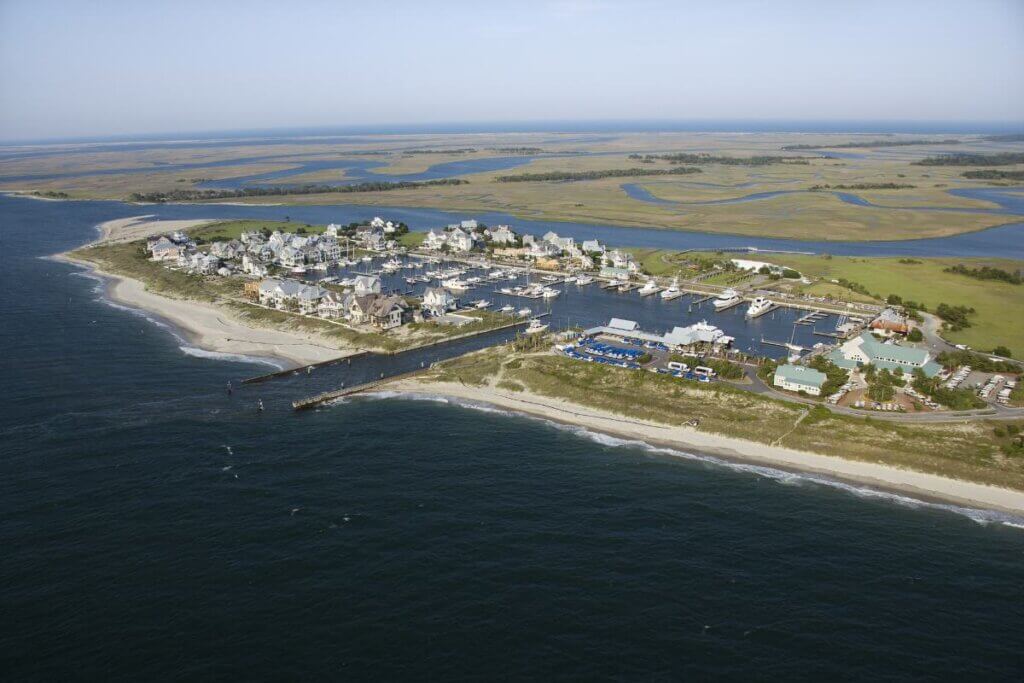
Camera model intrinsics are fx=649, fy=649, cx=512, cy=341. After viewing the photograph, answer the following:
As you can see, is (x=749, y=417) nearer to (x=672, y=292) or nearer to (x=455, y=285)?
(x=672, y=292)

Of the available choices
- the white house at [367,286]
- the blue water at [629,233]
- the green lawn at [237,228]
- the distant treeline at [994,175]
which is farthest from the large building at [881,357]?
the distant treeline at [994,175]

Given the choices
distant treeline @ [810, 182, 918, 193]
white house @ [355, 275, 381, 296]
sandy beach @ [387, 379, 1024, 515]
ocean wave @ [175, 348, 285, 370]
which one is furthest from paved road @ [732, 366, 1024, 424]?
distant treeline @ [810, 182, 918, 193]

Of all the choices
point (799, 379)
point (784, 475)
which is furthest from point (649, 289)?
point (784, 475)

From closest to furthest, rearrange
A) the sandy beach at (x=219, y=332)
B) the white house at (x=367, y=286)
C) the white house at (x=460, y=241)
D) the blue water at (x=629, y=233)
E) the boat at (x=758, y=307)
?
1. the sandy beach at (x=219, y=332)
2. the boat at (x=758, y=307)
3. the white house at (x=367, y=286)
4. the blue water at (x=629, y=233)
5. the white house at (x=460, y=241)

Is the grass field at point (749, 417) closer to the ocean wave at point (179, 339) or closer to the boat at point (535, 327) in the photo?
the boat at point (535, 327)

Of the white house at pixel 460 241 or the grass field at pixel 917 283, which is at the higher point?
the white house at pixel 460 241

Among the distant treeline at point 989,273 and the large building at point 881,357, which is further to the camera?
the distant treeline at point 989,273

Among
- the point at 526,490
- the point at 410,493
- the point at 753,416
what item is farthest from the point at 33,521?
the point at 753,416

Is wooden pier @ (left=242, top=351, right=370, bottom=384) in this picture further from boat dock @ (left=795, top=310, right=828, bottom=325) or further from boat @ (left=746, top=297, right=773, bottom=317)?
boat dock @ (left=795, top=310, right=828, bottom=325)
